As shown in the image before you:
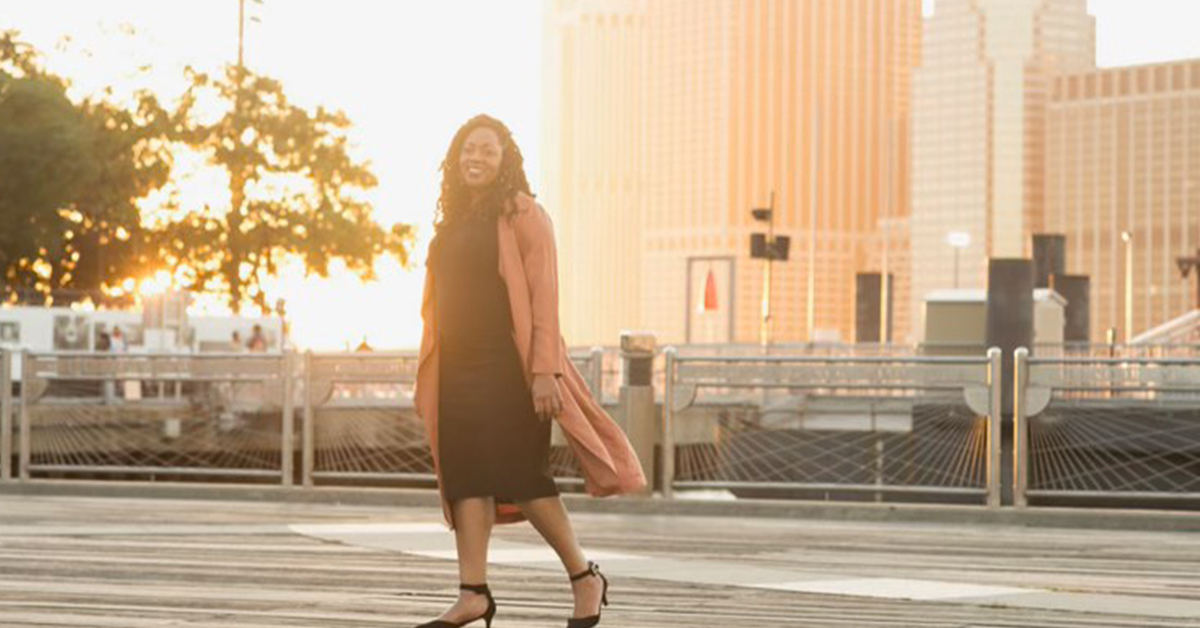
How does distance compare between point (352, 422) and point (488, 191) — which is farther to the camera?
point (352, 422)

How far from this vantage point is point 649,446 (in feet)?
61.2

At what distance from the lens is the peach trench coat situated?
7.41 meters

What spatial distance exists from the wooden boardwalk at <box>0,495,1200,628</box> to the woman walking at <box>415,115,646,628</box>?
30.7 inches

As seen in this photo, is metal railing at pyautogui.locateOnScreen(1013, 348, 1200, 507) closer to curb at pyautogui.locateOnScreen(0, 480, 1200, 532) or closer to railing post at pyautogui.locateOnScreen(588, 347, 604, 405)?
curb at pyautogui.locateOnScreen(0, 480, 1200, 532)

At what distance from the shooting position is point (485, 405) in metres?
7.39

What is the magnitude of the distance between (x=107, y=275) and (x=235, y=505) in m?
42.0

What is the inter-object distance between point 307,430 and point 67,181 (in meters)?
35.9

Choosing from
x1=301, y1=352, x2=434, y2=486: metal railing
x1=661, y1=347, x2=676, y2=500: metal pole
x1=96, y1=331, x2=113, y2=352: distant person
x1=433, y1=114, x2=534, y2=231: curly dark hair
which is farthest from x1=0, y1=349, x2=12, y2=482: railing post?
x1=96, y1=331, x2=113, y2=352: distant person

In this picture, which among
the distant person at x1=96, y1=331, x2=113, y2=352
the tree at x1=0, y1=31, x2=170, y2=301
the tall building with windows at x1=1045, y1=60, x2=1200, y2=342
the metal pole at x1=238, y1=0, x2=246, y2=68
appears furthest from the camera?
the tall building with windows at x1=1045, y1=60, x2=1200, y2=342

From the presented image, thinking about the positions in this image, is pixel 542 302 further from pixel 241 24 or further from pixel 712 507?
pixel 241 24

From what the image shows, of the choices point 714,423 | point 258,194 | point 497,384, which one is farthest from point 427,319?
point 258,194

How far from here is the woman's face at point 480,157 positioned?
761 cm

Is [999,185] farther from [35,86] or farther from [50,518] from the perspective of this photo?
[50,518]

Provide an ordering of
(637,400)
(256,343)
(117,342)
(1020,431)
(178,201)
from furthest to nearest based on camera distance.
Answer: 1. (178,201)
2. (256,343)
3. (117,342)
4. (637,400)
5. (1020,431)
